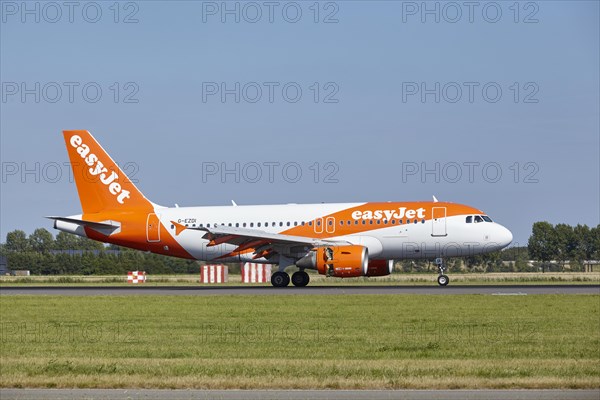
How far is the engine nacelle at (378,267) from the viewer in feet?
159

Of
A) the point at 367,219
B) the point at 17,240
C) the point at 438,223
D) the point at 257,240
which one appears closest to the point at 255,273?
the point at 257,240

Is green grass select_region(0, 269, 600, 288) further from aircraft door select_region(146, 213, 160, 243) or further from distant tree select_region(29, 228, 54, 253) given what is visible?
distant tree select_region(29, 228, 54, 253)

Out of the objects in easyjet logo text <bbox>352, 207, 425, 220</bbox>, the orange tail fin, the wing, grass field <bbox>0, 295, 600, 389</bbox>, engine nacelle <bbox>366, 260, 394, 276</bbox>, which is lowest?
grass field <bbox>0, 295, 600, 389</bbox>

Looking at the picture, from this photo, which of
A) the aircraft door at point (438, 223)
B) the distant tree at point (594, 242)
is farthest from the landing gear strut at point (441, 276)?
the distant tree at point (594, 242)

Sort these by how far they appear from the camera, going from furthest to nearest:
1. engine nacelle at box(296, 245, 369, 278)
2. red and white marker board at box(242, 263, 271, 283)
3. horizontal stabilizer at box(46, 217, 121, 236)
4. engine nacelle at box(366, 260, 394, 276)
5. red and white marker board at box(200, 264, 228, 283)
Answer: red and white marker board at box(200, 264, 228, 283), red and white marker board at box(242, 263, 271, 283), horizontal stabilizer at box(46, 217, 121, 236), engine nacelle at box(366, 260, 394, 276), engine nacelle at box(296, 245, 369, 278)

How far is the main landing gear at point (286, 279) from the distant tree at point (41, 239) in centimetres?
6502

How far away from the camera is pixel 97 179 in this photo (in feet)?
173

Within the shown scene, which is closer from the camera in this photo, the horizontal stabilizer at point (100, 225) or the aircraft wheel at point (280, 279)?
the aircraft wheel at point (280, 279)

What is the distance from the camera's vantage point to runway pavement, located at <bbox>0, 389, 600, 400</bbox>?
14.3 metres

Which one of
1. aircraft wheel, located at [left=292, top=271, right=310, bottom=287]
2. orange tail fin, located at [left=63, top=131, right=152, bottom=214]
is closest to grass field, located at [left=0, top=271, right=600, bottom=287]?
aircraft wheel, located at [left=292, top=271, right=310, bottom=287]

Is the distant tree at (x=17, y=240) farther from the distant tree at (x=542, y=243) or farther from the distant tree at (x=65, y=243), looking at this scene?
the distant tree at (x=542, y=243)

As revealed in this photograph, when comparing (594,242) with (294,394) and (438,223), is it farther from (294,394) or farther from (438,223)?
(294,394)

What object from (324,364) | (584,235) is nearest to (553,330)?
(324,364)

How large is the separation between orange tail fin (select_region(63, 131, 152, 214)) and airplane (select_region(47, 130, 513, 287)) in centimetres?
5
